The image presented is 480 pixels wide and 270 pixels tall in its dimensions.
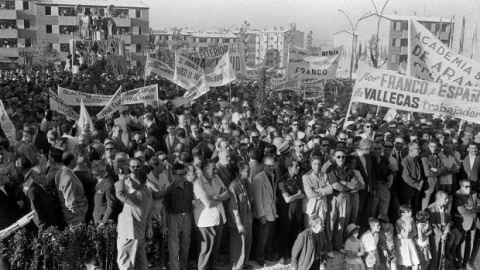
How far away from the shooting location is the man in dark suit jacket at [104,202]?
7.04 metres

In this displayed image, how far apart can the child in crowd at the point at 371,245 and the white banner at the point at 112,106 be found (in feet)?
22.0

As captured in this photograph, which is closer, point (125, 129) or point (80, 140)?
point (80, 140)

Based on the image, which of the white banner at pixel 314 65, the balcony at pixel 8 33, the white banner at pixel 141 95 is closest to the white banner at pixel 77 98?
the white banner at pixel 141 95

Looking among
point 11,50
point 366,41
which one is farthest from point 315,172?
point 366,41

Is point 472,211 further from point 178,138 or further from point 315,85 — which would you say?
point 315,85

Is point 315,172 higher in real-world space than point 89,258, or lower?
higher

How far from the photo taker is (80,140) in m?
9.35

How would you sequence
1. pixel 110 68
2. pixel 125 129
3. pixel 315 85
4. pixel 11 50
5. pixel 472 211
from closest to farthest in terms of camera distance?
pixel 472 211 < pixel 125 129 < pixel 315 85 < pixel 110 68 < pixel 11 50

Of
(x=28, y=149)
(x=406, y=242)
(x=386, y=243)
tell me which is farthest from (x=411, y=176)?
(x=28, y=149)

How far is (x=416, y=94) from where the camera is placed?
10.9 m

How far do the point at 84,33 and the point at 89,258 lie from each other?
109 feet

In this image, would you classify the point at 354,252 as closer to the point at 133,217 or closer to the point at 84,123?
the point at 133,217

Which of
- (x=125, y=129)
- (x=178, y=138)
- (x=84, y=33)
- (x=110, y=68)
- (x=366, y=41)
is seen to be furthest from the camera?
(x=366, y=41)

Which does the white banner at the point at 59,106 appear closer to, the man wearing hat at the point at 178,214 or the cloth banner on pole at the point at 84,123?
the cloth banner on pole at the point at 84,123
